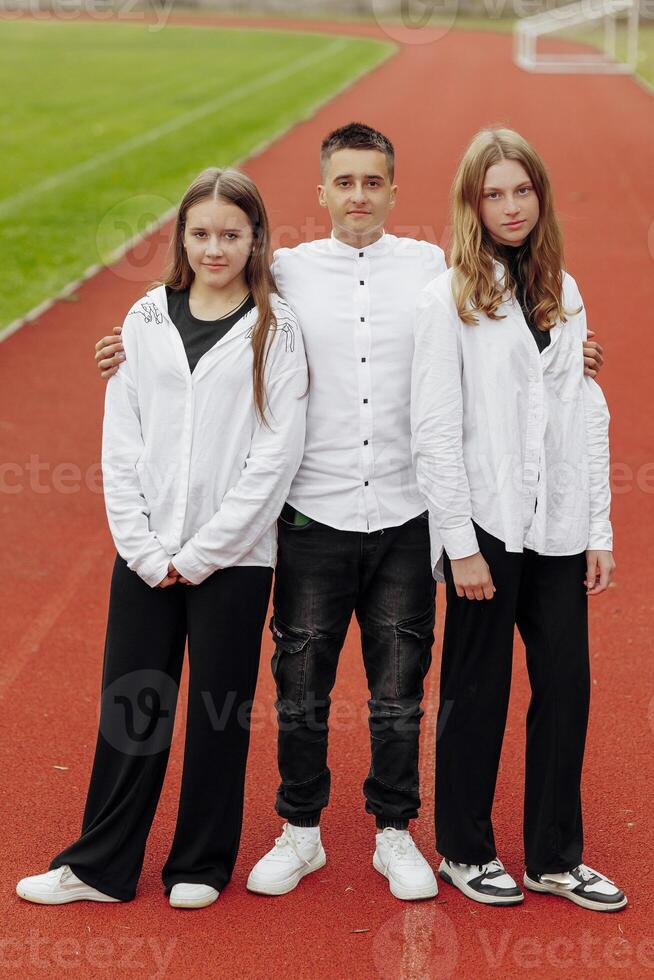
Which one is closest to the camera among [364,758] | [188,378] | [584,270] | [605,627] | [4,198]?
[188,378]

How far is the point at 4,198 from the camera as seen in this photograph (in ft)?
58.4

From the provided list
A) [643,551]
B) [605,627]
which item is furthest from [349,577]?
[643,551]

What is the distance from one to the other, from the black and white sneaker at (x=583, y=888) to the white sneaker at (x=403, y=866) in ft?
1.08

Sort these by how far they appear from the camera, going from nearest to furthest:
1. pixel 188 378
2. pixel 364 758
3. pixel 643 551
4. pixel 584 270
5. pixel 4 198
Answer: pixel 188 378, pixel 364 758, pixel 643 551, pixel 584 270, pixel 4 198

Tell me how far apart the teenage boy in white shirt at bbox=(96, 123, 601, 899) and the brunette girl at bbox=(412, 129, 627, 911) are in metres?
0.12

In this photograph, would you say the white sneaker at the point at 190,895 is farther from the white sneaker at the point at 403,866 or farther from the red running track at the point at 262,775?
the white sneaker at the point at 403,866

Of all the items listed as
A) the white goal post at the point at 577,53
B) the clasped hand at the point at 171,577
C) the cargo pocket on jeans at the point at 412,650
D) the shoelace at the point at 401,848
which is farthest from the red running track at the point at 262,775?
the white goal post at the point at 577,53

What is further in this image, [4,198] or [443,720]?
[4,198]

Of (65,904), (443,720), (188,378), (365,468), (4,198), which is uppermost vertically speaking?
(4,198)

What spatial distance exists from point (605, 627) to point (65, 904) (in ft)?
10.6

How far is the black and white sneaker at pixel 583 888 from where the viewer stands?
13.3 ft

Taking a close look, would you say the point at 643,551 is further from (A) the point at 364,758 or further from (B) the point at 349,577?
(B) the point at 349,577

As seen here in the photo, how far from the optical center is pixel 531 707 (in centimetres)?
410

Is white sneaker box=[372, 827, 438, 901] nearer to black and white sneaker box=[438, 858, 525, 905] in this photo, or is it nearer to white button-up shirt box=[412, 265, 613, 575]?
black and white sneaker box=[438, 858, 525, 905]
